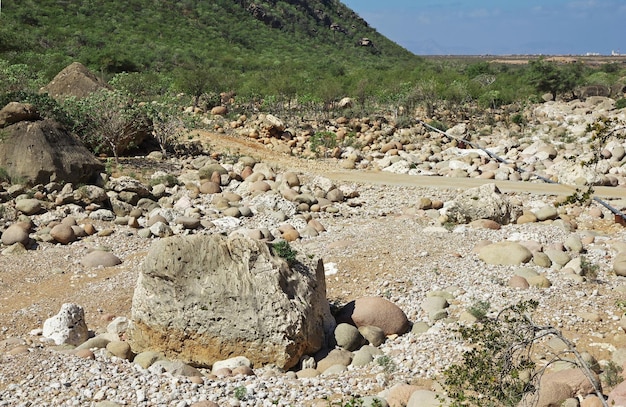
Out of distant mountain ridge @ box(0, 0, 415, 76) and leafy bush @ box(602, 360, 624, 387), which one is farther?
distant mountain ridge @ box(0, 0, 415, 76)

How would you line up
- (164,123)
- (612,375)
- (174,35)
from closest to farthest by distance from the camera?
(612,375)
(164,123)
(174,35)

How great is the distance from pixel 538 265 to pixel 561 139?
56.7ft

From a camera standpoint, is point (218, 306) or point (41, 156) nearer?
point (218, 306)

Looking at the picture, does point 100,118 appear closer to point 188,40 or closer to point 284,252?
point 284,252

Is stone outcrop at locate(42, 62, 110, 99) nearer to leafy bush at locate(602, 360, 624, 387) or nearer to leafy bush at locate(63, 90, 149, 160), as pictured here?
leafy bush at locate(63, 90, 149, 160)

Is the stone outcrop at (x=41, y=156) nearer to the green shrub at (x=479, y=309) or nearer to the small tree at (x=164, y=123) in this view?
the small tree at (x=164, y=123)

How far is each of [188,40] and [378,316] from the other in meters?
49.3

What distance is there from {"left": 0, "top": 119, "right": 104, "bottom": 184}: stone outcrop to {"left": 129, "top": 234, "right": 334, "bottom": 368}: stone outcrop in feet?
30.9

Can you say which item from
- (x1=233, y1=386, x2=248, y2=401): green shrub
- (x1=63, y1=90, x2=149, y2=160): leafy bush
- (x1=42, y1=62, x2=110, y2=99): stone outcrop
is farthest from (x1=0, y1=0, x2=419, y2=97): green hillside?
(x1=233, y1=386, x2=248, y2=401): green shrub

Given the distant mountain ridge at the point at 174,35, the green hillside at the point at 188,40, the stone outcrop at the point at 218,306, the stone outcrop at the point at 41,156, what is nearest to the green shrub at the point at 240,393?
the stone outcrop at the point at 218,306

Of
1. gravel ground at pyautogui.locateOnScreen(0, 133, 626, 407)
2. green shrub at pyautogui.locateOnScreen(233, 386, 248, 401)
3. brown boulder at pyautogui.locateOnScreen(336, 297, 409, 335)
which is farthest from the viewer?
brown boulder at pyautogui.locateOnScreen(336, 297, 409, 335)

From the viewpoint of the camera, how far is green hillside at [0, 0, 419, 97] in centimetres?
3825

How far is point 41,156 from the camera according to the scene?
16.5 m

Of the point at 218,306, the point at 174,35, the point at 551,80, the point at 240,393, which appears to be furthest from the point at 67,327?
the point at 174,35
